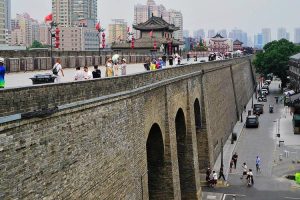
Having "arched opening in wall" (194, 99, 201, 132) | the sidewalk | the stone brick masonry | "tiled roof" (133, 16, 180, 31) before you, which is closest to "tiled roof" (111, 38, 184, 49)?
"tiled roof" (133, 16, 180, 31)

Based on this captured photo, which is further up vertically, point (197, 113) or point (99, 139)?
point (99, 139)

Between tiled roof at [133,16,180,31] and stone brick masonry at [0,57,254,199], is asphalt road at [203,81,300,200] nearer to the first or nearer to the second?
stone brick masonry at [0,57,254,199]

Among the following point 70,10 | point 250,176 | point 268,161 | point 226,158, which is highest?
point 70,10

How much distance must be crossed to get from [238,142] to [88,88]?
3370cm

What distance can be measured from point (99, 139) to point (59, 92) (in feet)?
8.74

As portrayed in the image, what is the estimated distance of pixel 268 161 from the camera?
37.4 m

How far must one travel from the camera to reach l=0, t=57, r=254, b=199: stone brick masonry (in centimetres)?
983

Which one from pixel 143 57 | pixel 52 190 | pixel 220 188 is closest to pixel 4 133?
pixel 52 190

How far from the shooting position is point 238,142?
4525 cm

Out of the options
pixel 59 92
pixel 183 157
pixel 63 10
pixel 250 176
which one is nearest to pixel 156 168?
pixel 183 157

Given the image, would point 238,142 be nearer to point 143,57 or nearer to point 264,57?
point 143,57

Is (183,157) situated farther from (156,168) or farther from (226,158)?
(226,158)

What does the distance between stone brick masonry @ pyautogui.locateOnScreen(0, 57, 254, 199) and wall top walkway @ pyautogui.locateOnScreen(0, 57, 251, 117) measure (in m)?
0.02

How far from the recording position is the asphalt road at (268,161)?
95.5 feet
